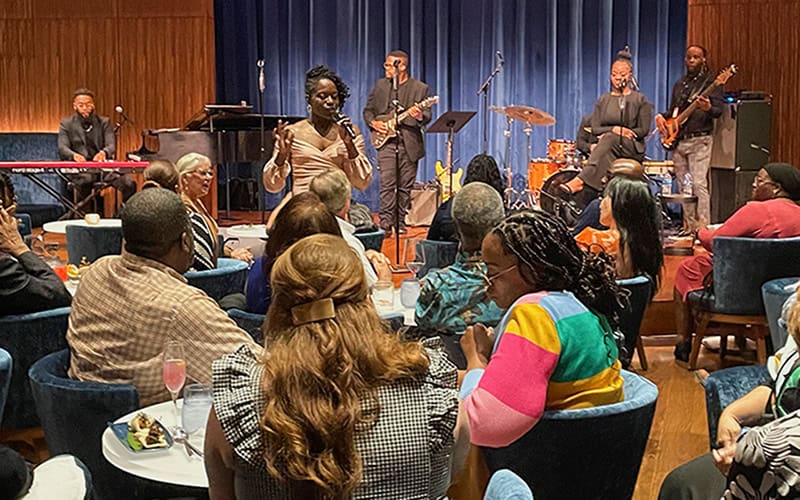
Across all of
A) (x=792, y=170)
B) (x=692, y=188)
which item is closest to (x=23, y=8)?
(x=692, y=188)

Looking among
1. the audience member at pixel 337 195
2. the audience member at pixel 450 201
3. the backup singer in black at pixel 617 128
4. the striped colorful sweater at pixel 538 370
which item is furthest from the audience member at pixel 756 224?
the backup singer in black at pixel 617 128

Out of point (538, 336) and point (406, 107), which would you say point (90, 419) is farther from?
point (406, 107)

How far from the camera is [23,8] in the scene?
39.1 ft

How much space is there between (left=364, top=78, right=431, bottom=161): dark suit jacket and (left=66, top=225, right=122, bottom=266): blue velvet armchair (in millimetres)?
4176

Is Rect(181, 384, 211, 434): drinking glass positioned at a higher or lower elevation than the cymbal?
lower

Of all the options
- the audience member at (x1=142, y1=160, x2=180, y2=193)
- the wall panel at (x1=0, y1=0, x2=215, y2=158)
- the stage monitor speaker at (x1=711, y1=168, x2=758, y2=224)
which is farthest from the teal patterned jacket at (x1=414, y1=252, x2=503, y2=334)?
the wall panel at (x1=0, y1=0, x2=215, y2=158)

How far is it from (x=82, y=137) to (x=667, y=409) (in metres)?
7.18

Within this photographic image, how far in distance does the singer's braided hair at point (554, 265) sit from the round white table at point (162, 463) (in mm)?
939

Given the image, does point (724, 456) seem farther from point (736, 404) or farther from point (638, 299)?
point (638, 299)

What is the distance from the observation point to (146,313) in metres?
3.05

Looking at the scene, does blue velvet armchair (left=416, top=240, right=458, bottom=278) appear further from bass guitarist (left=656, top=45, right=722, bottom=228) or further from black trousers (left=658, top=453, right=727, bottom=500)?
bass guitarist (left=656, top=45, right=722, bottom=228)

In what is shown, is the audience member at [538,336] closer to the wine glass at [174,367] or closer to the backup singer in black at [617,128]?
the wine glass at [174,367]

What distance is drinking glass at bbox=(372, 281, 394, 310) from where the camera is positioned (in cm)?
442

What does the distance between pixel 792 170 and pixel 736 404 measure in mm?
3275
